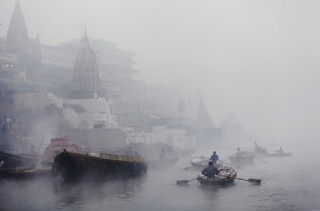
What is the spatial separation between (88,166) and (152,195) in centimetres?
649

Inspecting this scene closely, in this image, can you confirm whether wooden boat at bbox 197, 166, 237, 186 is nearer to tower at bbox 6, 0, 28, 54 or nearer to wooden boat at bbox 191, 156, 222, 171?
wooden boat at bbox 191, 156, 222, 171

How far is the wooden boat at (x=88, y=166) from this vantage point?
26.8 m

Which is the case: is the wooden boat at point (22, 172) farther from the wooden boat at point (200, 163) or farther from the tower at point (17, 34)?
the tower at point (17, 34)

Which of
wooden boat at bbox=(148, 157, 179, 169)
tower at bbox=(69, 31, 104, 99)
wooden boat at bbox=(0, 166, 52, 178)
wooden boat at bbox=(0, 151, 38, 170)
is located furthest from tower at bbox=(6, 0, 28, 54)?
wooden boat at bbox=(0, 166, 52, 178)

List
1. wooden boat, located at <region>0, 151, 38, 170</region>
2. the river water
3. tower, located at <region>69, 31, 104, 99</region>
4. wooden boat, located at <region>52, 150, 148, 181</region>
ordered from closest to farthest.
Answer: the river water, wooden boat, located at <region>52, 150, 148, 181</region>, wooden boat, located at <region>0, 151, 38, 170</region>, tower, located at <region>69, 31, 104, 99</region>

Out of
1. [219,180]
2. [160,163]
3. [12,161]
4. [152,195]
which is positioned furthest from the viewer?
[160,163]

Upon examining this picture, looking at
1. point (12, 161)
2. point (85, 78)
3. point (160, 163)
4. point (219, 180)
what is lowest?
point (219, 180)

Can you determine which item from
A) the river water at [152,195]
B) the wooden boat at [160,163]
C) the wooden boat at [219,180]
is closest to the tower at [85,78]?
the wooden boat at [160,163]

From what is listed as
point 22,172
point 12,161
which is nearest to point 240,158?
point 22,172

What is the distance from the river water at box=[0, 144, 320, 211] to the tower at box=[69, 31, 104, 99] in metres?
43.0

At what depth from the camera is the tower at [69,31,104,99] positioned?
72.6 meters

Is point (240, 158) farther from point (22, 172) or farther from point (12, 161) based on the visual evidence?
point (12, 161)

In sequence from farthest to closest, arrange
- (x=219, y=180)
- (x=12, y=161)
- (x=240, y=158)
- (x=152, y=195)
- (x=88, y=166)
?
(x=240, y=158)
(x=12, y=161)
(x=88, y=166)
(x=219, y=180)
(x=152, y=195)

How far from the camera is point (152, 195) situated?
77.9 ft
